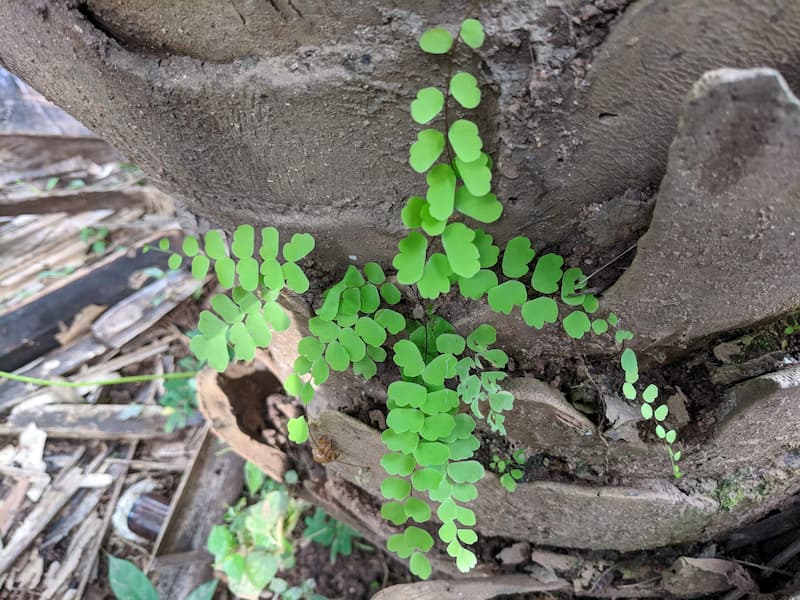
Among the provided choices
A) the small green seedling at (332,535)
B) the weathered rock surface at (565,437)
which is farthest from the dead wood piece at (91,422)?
the weathered rock surface at (565,437)

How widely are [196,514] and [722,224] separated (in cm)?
195

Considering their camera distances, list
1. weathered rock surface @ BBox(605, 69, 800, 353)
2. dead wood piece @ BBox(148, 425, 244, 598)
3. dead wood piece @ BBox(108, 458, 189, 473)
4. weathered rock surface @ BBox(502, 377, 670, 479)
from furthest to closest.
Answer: dead wood piece @ BBox(108, 458, 189, 473) < dead wood piece @ BBox(148, 425, 244, 598) < weathered rock surface @ BBox(502, 377, 670, 479) < weathered rock surface @ BBox(605, 69, 800, 353)

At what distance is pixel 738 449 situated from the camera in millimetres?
1143

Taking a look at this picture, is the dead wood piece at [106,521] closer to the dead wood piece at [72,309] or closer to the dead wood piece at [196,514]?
the dead wood piece at [196,514]

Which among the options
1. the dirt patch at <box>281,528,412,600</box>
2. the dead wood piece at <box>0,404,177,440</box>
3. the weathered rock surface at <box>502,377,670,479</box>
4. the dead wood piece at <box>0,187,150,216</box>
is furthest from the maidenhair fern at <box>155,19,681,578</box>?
the dead wood piece at <box>0,187,150,216</box>

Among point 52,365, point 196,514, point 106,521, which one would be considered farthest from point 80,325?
point 196,514

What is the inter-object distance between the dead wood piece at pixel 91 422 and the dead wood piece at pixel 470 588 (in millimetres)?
1400

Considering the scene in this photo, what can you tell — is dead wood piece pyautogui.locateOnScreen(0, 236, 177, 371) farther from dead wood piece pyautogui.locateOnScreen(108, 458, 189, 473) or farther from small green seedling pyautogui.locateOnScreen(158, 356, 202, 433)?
dead wood piece pyautogui.locateOnScreen(108, 458, 189, 473)

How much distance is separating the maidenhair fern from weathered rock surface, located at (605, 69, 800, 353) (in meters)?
0.09

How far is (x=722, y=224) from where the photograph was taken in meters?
0.78

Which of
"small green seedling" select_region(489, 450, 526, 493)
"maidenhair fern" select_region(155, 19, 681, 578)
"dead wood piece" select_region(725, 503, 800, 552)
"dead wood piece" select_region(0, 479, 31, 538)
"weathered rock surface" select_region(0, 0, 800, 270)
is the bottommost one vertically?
"dead wood piece" select_region(0, 479, 31, 538)

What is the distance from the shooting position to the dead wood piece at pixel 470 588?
4.69 ft

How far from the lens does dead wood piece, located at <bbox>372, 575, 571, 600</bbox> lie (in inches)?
56.2

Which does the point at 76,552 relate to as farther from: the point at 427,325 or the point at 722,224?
the point at 722,224
